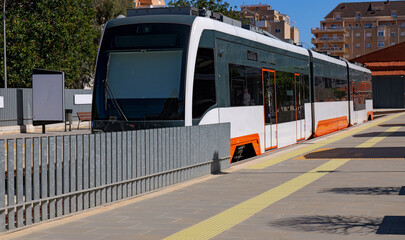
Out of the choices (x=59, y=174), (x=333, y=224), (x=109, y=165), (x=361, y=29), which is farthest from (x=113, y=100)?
(x=361, y=29)

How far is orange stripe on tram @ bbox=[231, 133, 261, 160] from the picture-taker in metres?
15.0

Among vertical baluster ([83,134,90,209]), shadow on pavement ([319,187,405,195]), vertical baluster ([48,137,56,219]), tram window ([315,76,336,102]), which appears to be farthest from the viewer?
tram window ([315,76,336,102])

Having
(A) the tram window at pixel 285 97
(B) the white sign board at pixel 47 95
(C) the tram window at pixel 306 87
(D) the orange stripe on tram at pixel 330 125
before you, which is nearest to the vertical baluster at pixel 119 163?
(A) the tram window at pixel 285 97

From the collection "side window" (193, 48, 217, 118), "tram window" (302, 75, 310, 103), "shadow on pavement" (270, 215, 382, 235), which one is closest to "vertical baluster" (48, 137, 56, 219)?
"shadow on pavement" (270, 215, 382, 235)

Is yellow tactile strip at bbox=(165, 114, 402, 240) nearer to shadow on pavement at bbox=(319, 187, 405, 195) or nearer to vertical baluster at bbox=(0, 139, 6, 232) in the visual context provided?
shadow on pavement at bbox=(319, 187, 405, 195)

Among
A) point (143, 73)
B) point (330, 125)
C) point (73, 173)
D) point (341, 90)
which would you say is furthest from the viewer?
point (341, 90)

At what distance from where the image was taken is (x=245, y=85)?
1576 cm

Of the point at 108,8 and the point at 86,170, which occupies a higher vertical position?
the point at 108,8

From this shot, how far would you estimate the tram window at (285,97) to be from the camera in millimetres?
18766

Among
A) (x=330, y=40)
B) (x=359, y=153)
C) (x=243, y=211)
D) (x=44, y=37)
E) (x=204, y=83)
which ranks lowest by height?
(x=243, y=211)

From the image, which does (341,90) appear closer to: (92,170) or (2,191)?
(92,170)

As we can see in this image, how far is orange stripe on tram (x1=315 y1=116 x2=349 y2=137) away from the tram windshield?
1288cm

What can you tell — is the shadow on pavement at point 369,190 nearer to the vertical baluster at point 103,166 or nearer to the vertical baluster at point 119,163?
the vertical baluster at point 119,163

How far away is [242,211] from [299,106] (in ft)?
44.5
